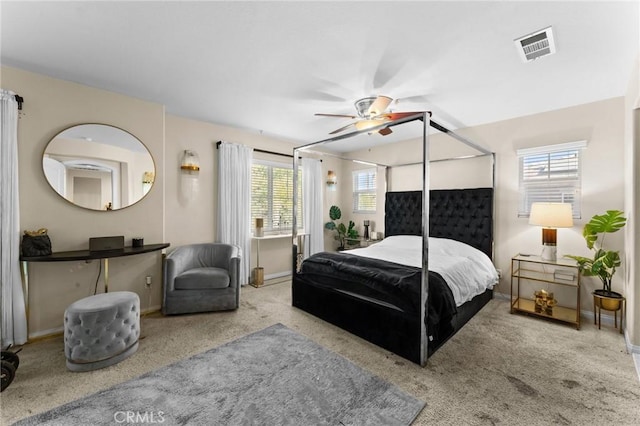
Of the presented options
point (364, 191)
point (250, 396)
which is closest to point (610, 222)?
point (364, 191)

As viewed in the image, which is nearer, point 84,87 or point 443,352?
point 443,352

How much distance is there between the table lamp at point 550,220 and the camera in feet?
10.3

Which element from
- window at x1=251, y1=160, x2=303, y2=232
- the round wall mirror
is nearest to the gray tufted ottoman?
the round wall mirror

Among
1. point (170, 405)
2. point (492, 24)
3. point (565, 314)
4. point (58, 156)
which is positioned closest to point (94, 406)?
point (170, 405)

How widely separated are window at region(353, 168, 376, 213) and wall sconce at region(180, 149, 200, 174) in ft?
11.0

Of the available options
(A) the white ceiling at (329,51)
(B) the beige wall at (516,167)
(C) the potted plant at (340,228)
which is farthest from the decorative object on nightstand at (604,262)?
(C) the potted plant at (340,228)

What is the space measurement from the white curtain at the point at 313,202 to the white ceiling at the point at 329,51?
2175 millimetres

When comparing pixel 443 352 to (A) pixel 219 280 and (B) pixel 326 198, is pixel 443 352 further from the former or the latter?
(B) pixel 326 198

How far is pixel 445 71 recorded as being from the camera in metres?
2.57

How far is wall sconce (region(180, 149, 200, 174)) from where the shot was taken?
158 inches

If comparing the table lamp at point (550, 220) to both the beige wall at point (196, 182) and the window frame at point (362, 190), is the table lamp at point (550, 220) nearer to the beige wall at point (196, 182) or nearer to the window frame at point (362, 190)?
the window frame at point (362, 190)

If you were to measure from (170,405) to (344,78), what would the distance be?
10.3ft

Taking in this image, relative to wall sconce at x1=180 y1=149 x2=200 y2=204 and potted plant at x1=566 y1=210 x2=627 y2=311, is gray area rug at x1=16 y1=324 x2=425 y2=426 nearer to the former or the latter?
wall sconce at x1=180 y1=149 x2=200 y2=204
